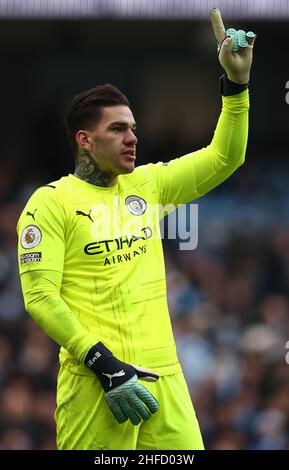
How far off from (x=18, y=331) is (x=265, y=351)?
2686 mm

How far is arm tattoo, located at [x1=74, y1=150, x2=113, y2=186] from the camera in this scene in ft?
18.3

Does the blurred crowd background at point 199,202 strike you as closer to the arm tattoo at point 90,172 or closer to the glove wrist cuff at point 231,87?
the arm tattoo at point 90,172

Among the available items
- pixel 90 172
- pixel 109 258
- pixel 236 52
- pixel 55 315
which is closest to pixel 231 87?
pixel 236 52

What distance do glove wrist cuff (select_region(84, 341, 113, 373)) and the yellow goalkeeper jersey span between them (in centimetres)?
9

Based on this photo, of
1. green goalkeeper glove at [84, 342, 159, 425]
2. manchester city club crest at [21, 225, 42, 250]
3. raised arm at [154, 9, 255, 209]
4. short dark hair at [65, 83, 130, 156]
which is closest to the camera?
green goalkeeper glove at [84, 342, 159, 425]

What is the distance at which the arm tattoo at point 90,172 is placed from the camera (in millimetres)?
5574

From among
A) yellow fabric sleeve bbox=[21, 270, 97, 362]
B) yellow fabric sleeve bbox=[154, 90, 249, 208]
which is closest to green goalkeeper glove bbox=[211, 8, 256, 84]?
yellow fabric sleeve bbox=[154, 90, 249, 208]

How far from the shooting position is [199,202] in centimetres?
1431

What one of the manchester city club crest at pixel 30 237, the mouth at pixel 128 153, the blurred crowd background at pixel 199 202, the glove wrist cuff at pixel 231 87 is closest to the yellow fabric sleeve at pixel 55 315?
the manchester city club crest at pixel 30 237

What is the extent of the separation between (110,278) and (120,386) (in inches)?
22.3

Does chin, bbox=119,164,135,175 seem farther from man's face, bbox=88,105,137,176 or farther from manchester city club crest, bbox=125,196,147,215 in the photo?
manchester city club crest, bbox=125,196,147,215

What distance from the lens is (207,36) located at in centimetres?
1507

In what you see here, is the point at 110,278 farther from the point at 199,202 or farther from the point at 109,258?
the point at 199,202
